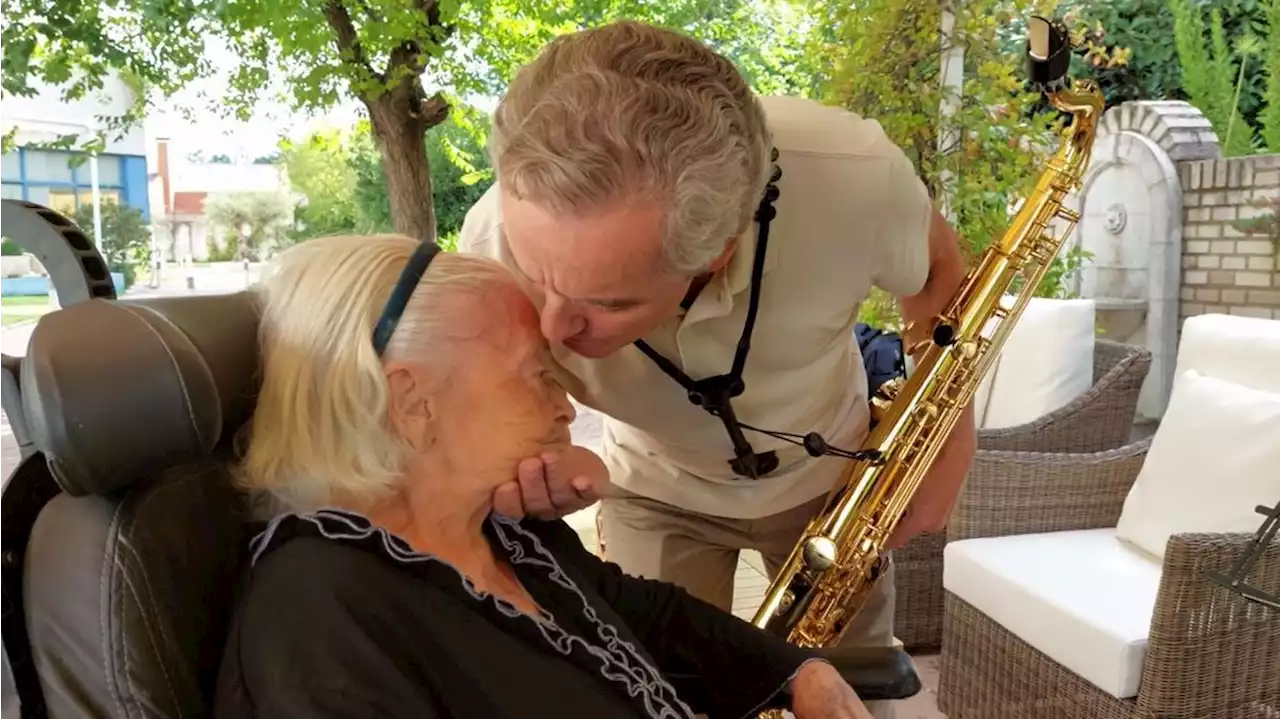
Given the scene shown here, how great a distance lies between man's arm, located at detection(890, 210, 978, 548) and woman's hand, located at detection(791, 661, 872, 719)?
454mm

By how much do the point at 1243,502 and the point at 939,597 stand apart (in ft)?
3.34

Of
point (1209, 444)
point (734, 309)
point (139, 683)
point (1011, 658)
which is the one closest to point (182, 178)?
point (734, 309)

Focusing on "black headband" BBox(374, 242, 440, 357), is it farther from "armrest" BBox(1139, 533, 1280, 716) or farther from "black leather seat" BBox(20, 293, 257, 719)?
"armrest" BBox(1139, 533, 1280, 716)

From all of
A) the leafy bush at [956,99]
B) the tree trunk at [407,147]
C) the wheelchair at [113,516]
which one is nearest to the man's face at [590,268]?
the wheelchair at [113,516]

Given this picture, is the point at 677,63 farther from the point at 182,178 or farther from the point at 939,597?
the point at 939,597

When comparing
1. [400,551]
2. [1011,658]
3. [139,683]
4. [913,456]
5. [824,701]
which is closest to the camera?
[139,683]

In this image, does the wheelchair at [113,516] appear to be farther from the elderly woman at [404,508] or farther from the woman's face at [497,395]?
the woman's face at [497,395]

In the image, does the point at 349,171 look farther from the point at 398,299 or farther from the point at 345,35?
the point at 398,299

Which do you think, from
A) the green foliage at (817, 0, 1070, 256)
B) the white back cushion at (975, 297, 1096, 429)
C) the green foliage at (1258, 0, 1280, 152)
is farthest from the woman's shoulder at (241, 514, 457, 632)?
the green foliage at (1258, 0, 1280, 152)

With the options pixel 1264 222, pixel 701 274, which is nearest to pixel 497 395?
pixel 701 274

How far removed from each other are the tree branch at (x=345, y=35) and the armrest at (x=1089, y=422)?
189 cm

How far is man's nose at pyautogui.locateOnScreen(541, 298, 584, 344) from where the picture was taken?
3.99ft

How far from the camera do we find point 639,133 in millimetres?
1151

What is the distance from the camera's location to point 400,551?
1.13 meters
